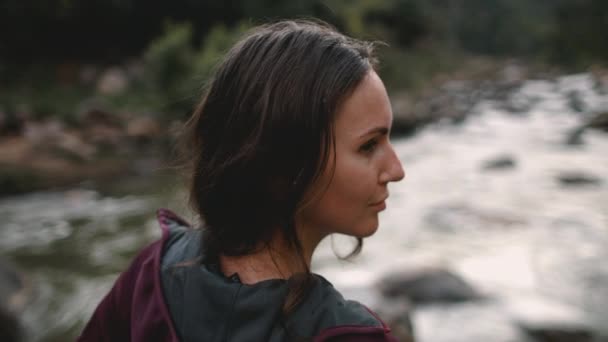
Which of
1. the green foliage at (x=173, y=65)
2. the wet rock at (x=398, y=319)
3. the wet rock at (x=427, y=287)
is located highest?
the wet rock at (x=398, y=319)

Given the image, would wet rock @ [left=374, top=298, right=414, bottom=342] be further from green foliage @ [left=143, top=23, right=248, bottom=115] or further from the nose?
green foliage @ [left=143, top=23, right=248, bottom=115]

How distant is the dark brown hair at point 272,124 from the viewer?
3.15 ft

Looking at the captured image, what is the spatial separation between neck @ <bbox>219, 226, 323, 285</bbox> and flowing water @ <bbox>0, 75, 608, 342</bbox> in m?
1.38

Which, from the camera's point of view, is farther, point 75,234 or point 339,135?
point 75,234

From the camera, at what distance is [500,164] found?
9273 millimetres

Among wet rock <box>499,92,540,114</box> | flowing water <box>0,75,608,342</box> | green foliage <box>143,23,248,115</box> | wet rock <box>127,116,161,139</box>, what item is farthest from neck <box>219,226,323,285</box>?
wet rock <box>499,92,540,114</box>

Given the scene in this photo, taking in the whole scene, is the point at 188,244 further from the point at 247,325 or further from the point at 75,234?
the point at 75,234

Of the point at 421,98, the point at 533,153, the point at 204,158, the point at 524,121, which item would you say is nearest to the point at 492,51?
the point at 421,98

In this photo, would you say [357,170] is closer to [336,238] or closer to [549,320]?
[549,320]

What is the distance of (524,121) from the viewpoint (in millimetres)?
14070

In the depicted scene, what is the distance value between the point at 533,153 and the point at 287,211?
10096 mm

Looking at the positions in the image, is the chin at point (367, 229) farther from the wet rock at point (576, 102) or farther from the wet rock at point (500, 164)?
the wet rock at point (576, 102)

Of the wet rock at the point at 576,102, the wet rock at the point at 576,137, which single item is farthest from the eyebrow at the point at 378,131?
the wet rock at the point at 576,102

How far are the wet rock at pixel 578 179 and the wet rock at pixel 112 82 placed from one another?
12252mm
